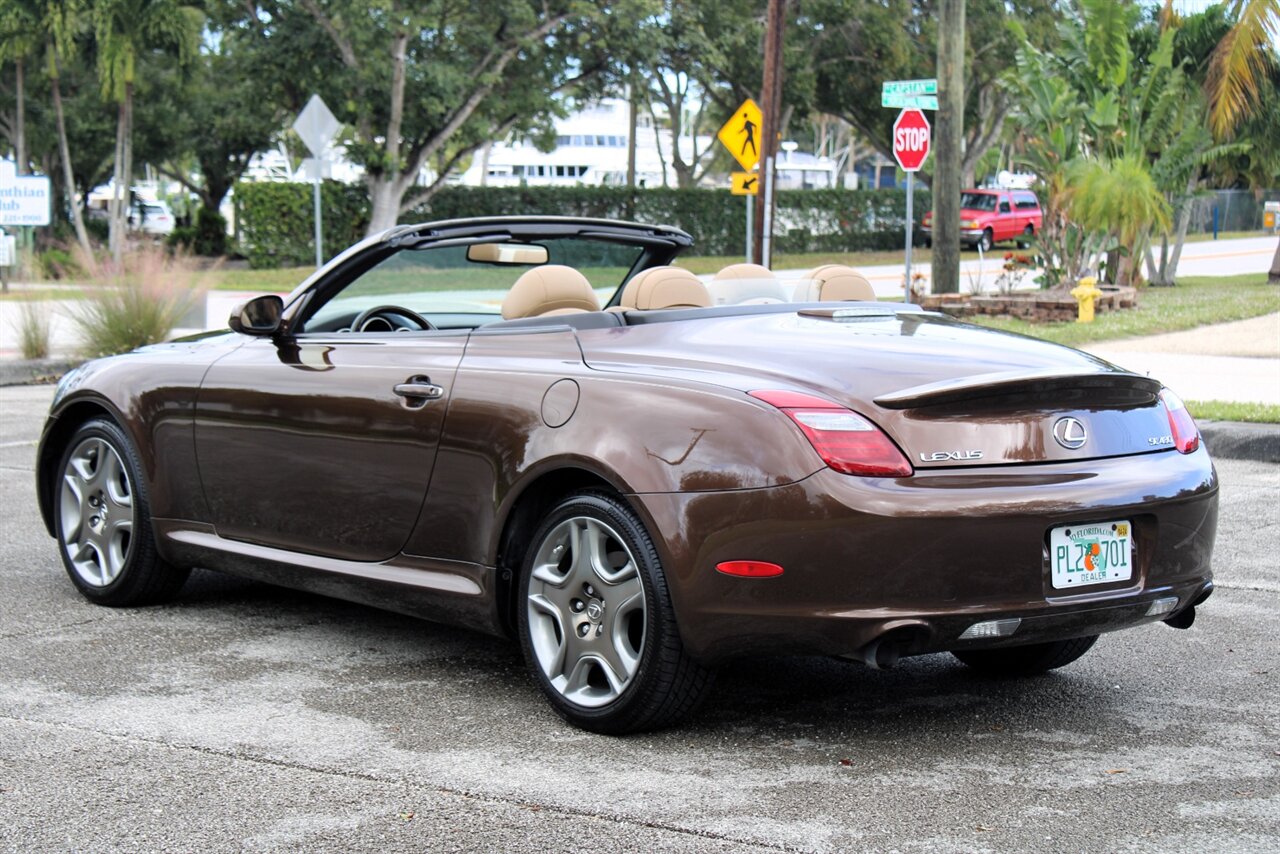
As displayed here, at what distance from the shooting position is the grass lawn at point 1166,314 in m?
18.3

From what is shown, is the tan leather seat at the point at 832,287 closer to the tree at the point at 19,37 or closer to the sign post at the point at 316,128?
the sign post at the point at 316,128

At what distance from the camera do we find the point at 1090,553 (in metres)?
4.14

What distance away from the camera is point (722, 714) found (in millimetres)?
4652

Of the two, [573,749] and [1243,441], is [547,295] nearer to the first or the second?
[573,749]

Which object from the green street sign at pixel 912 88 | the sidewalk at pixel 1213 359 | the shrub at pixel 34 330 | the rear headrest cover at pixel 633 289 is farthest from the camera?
the green street sign at pixel 912 88

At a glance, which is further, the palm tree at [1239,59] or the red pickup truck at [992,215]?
the red pickup truck at [992,215]

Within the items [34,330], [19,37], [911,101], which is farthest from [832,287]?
[19,37]

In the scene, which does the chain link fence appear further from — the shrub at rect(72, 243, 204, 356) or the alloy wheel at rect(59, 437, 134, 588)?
the alloy wheel at rect(59, 437, 134, 588)

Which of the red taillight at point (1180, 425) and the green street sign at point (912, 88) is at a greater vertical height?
the green street sign at point (912, 88)

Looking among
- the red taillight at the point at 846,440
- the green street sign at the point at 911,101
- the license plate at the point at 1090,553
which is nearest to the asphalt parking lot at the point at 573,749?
the license plate at the point at 1090,553

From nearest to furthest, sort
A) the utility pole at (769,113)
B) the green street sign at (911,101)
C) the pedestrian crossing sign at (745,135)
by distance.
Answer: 1. the green street sign at (911,101)
2. the utility pole at (769,113)
3. the pedestrian crossing sign at (745,135)

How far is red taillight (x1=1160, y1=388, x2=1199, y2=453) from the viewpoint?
4.52m

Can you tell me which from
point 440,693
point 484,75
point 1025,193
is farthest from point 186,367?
point 1025,193

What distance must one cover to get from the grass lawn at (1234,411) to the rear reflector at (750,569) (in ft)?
24.3
